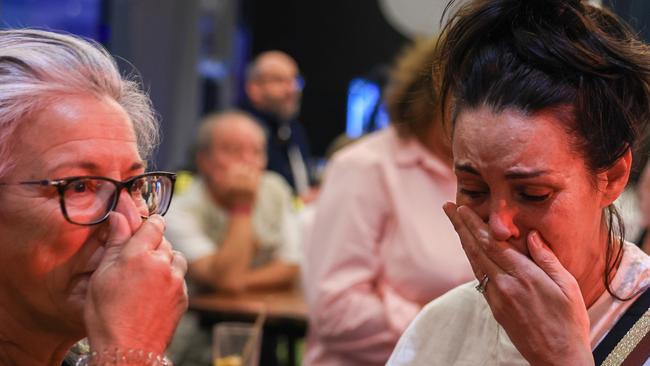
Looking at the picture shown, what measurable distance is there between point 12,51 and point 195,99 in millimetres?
5873

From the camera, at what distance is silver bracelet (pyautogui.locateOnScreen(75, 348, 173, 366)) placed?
1439 mm

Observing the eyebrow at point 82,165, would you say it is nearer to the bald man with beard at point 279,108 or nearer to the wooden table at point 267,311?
the wooden table at point 267,311

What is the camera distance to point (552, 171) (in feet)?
4.77

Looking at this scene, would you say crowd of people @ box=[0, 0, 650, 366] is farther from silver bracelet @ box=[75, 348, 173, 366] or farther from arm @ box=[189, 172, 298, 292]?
arm @ box=[189, 172, 298, 292]

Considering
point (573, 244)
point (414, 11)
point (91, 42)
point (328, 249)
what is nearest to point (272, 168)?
point (414, 11)

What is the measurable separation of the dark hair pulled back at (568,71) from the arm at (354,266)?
1.14 metres

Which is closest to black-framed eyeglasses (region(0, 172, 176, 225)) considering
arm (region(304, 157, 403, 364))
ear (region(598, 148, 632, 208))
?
ear (region(598, 148, 632, 208))

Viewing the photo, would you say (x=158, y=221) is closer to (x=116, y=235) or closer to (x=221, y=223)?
(x=116, y=235)

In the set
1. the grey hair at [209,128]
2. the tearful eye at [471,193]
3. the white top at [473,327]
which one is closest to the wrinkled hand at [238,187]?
the grey hair at [209,128]

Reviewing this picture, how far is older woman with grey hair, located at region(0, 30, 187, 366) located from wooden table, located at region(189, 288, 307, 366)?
2122 millimetres

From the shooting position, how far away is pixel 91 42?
1.84 m

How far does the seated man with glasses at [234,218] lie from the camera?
4.36m

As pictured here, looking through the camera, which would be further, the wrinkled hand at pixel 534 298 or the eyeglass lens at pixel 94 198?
the eyeglass lens at pixel 94 198

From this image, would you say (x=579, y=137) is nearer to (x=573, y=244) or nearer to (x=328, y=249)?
(x=573, y=244)
